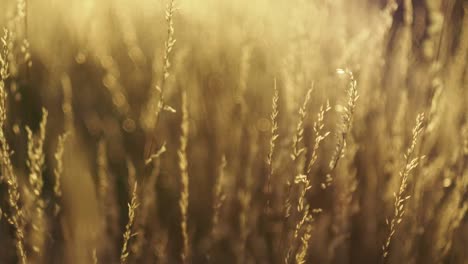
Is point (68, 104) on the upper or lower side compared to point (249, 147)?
lower

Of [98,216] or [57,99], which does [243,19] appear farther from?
[98,216]

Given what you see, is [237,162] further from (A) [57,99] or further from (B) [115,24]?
(B) [115,24]

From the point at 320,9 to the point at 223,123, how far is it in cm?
54

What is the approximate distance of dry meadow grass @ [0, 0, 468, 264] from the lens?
1.55m

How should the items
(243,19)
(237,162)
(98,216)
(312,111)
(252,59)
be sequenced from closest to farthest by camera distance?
(98,216), (237,162), (312,111), (243,19), (252,59)

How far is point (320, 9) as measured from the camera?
2061 mm

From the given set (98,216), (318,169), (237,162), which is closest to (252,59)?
(318,169)

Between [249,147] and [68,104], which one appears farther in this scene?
[249,147]

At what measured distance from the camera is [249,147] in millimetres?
2299

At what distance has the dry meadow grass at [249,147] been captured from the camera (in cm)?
155

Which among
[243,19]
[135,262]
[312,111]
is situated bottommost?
[135,262]

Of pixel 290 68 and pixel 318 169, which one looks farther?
pixel 318 169

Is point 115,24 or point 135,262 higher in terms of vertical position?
point 115,24

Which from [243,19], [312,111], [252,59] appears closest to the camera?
[312,111]
